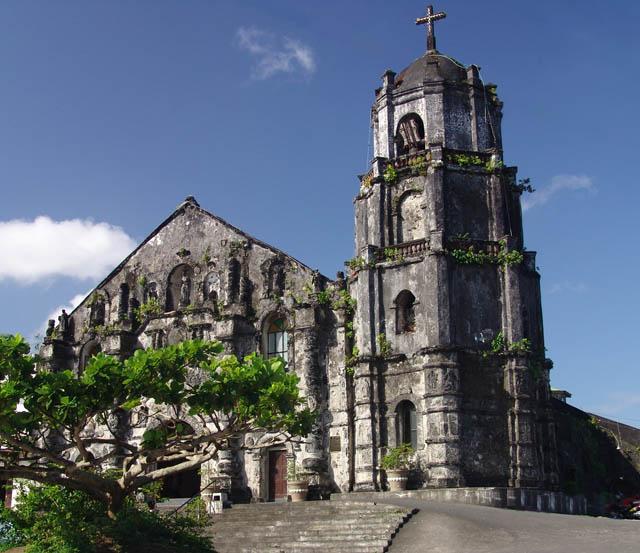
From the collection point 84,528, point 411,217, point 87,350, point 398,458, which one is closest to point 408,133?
point 411,217

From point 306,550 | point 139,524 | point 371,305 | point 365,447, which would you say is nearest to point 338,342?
point 371,305

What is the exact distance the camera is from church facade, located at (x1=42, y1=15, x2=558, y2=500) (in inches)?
931

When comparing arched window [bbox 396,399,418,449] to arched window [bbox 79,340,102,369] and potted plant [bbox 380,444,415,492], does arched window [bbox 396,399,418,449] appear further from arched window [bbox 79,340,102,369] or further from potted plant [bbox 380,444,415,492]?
arched window [bbox 79,340,102,369]

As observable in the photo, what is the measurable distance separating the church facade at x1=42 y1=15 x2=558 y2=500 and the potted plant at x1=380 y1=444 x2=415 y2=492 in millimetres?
266

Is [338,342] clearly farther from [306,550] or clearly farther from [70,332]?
[70,332]

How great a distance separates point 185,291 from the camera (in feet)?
98.3

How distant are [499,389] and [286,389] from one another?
889 centimetres

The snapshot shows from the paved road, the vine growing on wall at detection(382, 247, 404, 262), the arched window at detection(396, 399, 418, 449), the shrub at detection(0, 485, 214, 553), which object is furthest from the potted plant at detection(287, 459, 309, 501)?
the shrub at detection(0, 485, 214, 553)

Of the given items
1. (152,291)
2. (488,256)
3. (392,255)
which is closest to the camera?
(488,256)

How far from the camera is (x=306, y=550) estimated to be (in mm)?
18547

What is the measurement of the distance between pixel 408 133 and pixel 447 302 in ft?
20.0

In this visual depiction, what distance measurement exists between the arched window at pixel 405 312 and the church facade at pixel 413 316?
0.04m

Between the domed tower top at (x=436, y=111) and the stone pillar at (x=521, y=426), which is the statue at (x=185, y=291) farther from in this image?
the stone pillar at (x=521, y=426)

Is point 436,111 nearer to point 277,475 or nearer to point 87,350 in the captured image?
point 277,475
